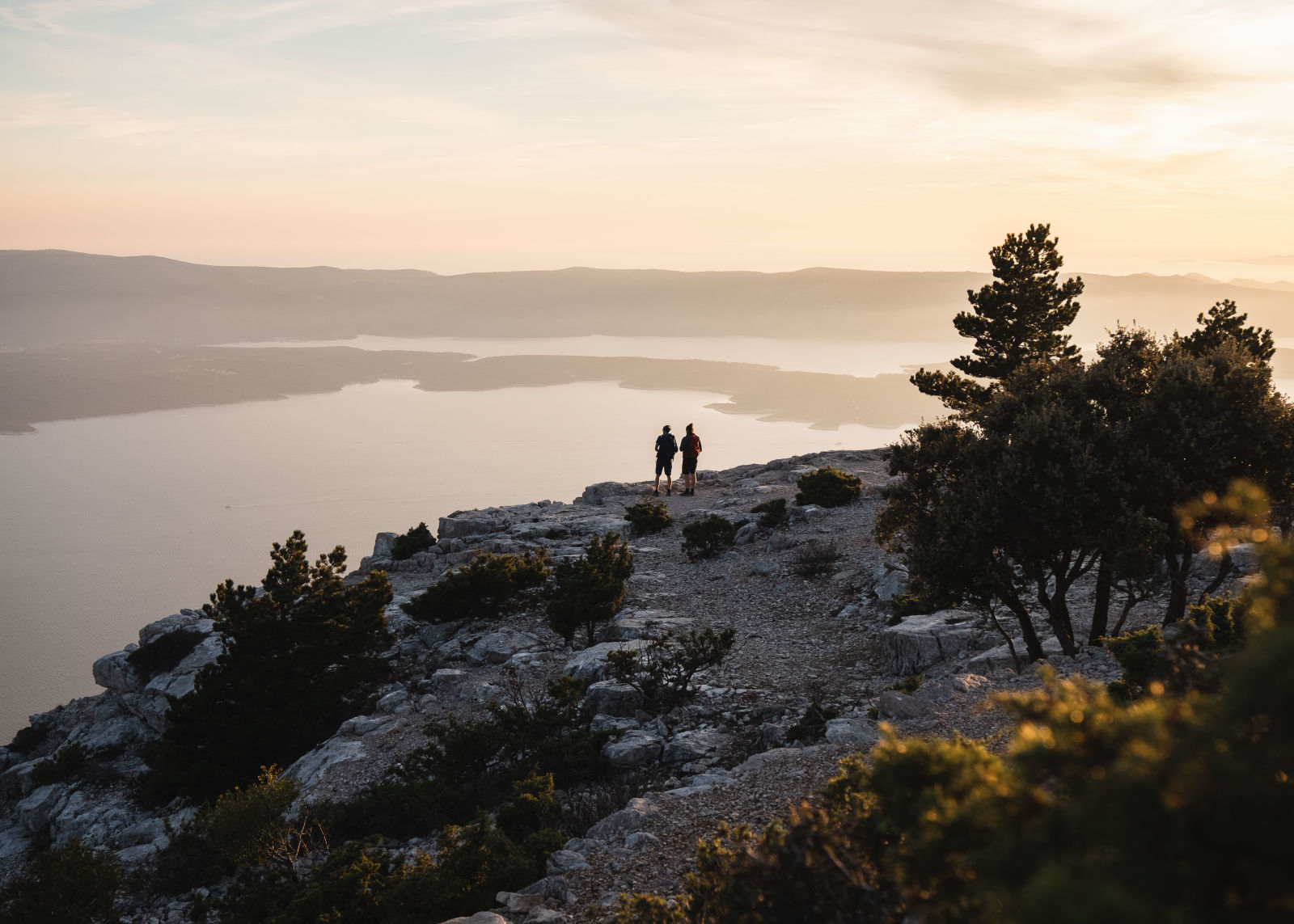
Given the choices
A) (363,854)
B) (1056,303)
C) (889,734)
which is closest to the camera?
(889,734)

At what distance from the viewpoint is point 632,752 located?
10797 mm

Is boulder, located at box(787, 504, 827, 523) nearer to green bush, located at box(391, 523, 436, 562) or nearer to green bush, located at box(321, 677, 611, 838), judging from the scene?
green bush, located at box(391, 523, 436, 562)

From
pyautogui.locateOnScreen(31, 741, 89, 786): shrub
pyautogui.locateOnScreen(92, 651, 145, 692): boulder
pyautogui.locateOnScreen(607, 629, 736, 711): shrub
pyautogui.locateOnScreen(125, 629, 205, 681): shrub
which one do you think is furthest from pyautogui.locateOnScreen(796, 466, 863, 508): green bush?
pyautogui.locateOnScreen(31, 741, 89, 786): shrub

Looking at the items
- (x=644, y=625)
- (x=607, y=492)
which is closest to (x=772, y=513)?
(x=644, y=625)

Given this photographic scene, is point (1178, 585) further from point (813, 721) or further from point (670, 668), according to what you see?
point (670, 668)

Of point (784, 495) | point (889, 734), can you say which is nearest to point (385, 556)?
point (784, 495)

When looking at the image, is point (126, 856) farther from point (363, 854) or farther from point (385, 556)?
point (385, 556)

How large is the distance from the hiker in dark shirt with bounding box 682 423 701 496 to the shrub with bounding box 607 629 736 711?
15009 mm

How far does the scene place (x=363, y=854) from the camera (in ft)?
25.8

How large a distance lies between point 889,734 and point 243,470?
538ft

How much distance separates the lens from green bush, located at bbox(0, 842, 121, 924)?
28.6ft

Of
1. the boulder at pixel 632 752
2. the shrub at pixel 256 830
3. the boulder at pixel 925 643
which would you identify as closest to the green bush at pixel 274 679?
the shrub at pixel 256 830

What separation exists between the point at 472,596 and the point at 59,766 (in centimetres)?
937

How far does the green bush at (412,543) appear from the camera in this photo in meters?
27.6
